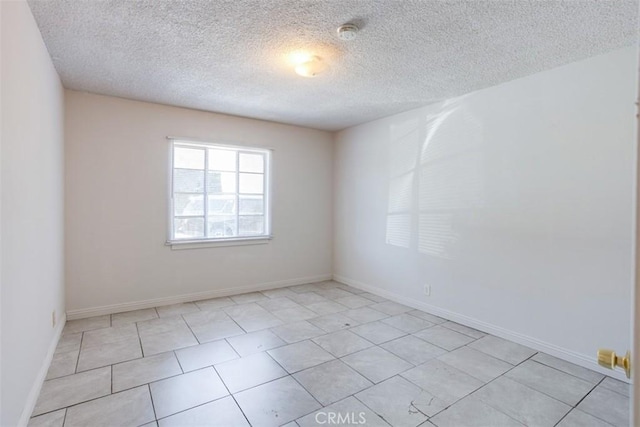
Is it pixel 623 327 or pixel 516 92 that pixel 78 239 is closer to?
pixel 516 92

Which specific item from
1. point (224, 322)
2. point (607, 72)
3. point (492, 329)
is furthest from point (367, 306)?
point (607, 72)

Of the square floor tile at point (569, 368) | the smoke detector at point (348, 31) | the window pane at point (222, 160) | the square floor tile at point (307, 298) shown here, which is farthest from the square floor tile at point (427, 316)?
the window pane at point (222, 160)

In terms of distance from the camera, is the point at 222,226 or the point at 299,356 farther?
the point at 222,226

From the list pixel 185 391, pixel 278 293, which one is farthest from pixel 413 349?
pixel 278 293

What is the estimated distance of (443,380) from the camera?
2.36 metres

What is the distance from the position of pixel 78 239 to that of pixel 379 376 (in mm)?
3333

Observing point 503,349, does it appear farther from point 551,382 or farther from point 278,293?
point 278,293

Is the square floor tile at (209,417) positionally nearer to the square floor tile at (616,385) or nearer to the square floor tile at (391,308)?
the square floor tile at (391,308)

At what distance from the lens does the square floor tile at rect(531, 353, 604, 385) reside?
2.42m

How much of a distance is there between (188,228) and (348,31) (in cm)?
308

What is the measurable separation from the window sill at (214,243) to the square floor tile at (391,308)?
71.1 inches

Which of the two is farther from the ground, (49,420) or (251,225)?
(251,225)

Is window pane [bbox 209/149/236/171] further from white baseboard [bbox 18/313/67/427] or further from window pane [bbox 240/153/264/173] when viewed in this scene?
white baseboard [bbox 18/313/67/427]

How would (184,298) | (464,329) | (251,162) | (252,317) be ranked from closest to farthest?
(464,329) < (252,317) < (184,298) < (251,162)
